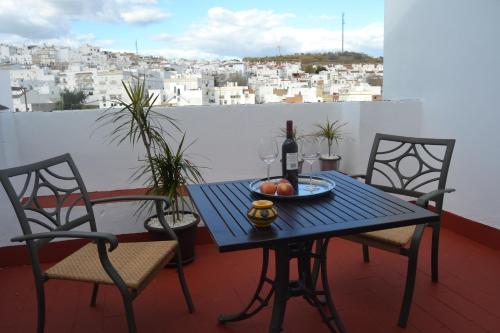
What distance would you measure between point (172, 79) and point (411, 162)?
2.46 meters

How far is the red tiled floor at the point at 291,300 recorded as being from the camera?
7.24 feet

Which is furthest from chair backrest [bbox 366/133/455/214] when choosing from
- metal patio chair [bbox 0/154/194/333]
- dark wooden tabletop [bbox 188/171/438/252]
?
metal patio chair [bbox 0/154/194/333]

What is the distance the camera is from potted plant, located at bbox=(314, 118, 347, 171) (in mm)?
3699

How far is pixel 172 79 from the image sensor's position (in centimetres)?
372

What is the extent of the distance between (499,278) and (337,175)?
1360mm

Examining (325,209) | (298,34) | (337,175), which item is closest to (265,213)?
(325,209)

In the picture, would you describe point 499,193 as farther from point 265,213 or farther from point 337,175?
point 265,213

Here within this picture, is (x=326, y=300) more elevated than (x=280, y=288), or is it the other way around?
(x=280, y=288)

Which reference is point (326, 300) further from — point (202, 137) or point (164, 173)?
point (202, 137)

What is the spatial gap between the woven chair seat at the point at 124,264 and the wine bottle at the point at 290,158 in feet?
2.44

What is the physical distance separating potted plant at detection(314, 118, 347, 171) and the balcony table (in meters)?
1.43

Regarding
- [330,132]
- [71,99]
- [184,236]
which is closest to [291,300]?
[184,236]

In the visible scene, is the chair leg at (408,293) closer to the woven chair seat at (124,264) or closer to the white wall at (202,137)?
the woven chair seat at (124,264)

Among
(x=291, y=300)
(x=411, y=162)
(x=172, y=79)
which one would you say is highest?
(x=172, y=79)
